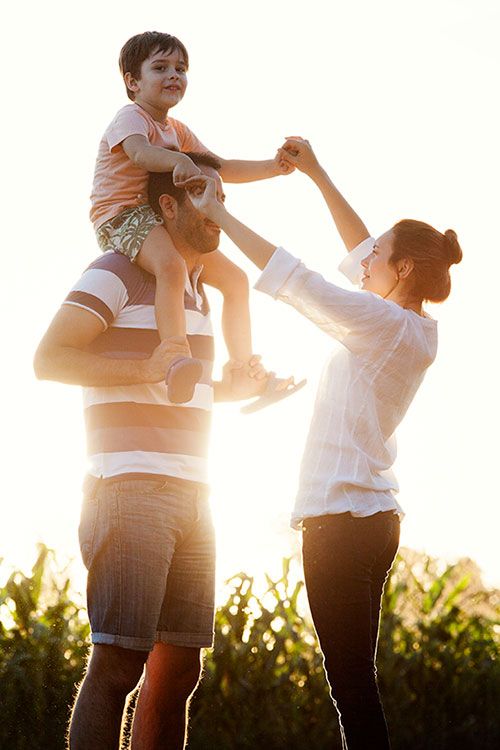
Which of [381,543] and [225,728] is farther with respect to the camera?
[225,728]

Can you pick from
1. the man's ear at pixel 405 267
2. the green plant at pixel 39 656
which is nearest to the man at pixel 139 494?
the man's ear at pixel 405 267

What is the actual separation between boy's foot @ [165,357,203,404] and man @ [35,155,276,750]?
0.11ft

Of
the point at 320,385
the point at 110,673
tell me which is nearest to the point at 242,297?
the point at 320,385

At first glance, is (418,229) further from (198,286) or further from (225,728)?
(225,728)

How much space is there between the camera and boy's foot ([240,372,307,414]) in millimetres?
3354

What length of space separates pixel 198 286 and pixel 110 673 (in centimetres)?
111

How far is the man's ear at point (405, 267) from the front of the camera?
318cm

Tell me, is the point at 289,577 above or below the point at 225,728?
above

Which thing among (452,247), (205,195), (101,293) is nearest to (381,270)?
(452,247)

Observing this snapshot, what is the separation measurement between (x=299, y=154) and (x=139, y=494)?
4.16 feet

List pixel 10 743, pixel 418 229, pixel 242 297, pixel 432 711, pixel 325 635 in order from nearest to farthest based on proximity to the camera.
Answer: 1. pixel 325 635
2. pixel 418 229
3. pixel 242 297
4. pixel 10 743
5. pixel 432 711

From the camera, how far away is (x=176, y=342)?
291 centimetres

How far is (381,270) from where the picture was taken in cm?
323

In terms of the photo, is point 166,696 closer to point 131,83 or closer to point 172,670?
point 172,670
